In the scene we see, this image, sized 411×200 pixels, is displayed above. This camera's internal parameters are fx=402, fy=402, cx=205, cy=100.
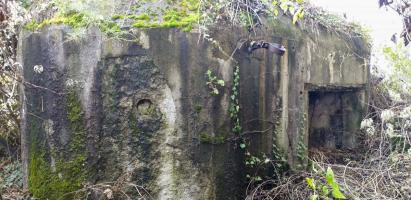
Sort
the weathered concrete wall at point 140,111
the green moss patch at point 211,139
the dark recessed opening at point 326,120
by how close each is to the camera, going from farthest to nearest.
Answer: the dark recessed opening at point 326,120 < the green moss patch at point 211,139 < the weathered concrete wall at point 140,111

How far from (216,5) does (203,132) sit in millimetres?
1269

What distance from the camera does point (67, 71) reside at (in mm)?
3867

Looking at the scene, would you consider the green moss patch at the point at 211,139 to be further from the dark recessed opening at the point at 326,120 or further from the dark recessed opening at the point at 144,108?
the dark recessed opening at the point at 326,120

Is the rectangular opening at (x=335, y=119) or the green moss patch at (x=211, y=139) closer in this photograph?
the green moss patch at (x=211, y=139)

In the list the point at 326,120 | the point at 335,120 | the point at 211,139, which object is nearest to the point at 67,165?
the point at 211,139

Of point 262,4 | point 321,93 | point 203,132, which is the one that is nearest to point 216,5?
point 262,4

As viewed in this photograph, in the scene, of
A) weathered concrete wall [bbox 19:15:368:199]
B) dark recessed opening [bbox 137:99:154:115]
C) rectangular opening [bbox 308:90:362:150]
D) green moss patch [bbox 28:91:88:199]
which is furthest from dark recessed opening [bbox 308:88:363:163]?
green moss patch [bbox 28:91:88:199]

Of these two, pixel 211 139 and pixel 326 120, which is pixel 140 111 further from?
pixel 326 120

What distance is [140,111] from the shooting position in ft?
12.4

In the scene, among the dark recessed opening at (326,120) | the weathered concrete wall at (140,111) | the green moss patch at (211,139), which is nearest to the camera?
the weathered concrete wall at (140,111)

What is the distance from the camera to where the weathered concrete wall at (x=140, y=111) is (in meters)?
3.74

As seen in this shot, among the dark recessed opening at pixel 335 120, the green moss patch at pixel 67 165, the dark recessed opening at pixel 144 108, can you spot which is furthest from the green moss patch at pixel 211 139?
the dark recessed opening at pixel 335 120

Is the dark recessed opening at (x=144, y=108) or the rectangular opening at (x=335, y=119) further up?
the dark recessed opening at (x=144, y=108)

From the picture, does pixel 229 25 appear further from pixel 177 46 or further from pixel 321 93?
pixel 321 93
